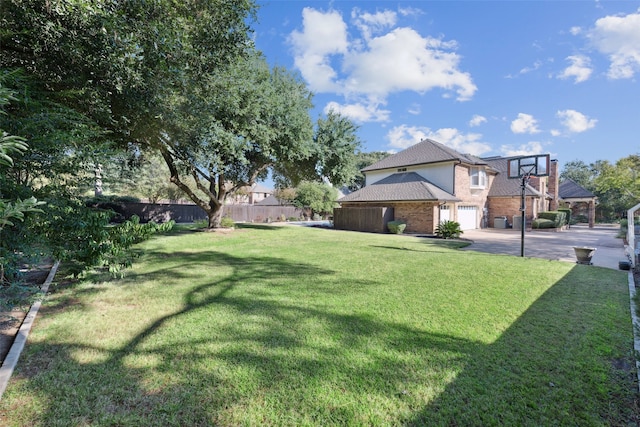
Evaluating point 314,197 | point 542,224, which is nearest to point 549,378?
point 542,224

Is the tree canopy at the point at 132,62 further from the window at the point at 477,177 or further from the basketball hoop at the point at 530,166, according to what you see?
the window at the point at 477,177

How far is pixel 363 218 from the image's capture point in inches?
839

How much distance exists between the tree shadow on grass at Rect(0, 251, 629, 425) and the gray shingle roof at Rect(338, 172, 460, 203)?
51.6 feet

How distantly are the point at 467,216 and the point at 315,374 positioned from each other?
76.1ft

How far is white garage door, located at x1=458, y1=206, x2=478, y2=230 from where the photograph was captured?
71.4 feet

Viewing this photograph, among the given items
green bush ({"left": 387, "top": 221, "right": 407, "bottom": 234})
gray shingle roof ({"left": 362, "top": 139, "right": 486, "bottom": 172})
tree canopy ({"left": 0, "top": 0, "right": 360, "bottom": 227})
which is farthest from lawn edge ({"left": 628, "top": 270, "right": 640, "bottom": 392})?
gray shingle roof ({"left": 362, "top": 139, "right": 486, "bottom": 172})

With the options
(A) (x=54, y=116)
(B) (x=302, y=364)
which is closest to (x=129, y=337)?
(B) (x=302, y=364)

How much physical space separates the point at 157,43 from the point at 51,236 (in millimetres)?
3986

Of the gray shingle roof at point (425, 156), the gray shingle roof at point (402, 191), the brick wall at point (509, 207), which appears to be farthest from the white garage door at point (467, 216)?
the gray shingle roof at point (425, 156)

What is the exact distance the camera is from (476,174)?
2323cm

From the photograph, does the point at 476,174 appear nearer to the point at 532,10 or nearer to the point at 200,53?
the point at 532,10

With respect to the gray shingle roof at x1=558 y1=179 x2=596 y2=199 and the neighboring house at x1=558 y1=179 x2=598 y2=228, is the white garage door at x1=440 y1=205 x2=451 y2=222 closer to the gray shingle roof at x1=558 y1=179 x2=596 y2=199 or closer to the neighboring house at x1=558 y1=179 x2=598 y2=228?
the neighboring house at x1=558 y1=179 x2=598 y2=228

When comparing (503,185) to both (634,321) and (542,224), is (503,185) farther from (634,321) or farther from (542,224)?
(634,321)

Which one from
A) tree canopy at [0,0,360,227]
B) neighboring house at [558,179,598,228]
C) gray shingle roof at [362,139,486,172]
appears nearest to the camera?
tree canopy at [0,0,360,227]
